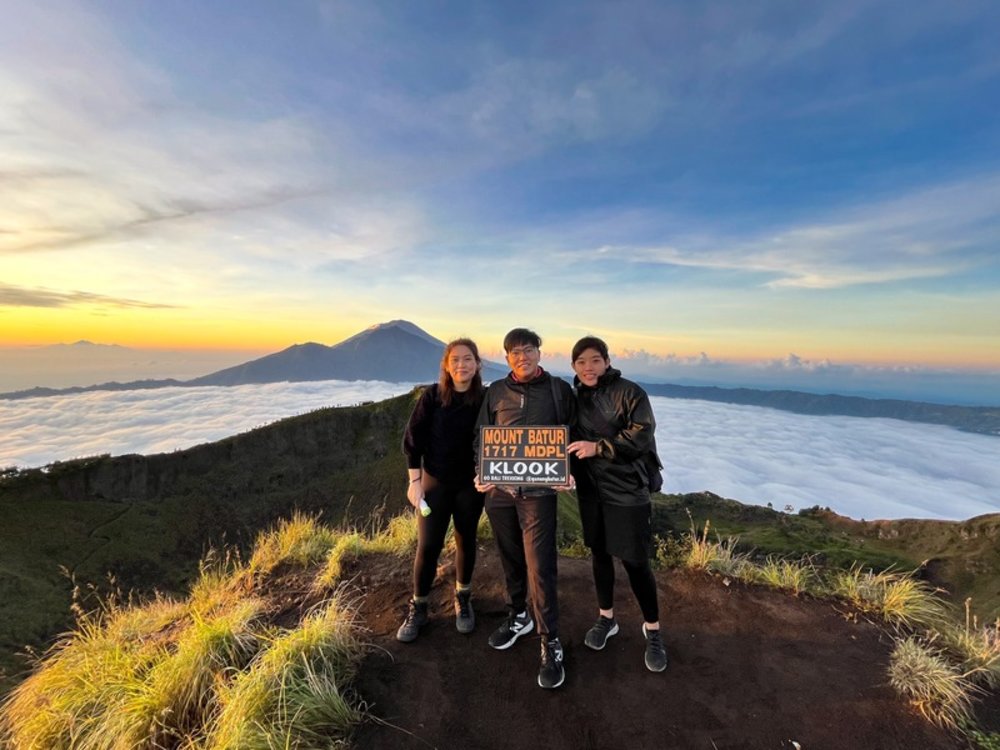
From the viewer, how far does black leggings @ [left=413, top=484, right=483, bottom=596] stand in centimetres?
431

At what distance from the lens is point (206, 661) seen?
3.80 metres

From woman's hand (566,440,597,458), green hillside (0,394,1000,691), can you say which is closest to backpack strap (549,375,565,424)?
woman's hand (566,440,597,458)

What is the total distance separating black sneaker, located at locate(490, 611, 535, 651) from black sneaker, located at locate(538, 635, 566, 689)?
1.34ft

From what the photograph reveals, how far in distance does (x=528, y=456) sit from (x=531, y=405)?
0.43 meters

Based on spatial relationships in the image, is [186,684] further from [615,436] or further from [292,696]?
[615,436]

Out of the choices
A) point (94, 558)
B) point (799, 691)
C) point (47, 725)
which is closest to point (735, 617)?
point (799, 691)

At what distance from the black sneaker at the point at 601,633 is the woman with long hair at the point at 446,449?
58.3 inches

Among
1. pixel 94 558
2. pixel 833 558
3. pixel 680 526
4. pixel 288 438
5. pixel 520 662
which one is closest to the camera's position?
pixel 520 662

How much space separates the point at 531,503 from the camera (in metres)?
3.88

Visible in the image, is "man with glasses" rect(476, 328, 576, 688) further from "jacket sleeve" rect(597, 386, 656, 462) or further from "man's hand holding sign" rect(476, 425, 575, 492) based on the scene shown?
"jacket sleeve" rect(597, 386, 656, 462)

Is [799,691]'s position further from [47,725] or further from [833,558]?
[833,558]

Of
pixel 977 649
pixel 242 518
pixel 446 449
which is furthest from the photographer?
pixel 242 518

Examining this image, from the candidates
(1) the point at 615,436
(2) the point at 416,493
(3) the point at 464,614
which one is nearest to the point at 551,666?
(3) the point at 464,614

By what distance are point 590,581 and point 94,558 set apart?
5125 cm
